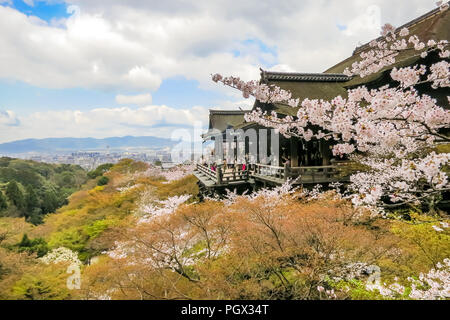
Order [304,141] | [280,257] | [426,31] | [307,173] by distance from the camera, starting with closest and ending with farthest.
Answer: [280,257] < [307,173] < [304,141] < [426,31]

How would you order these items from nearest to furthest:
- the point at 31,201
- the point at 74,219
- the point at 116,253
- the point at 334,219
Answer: the point at 334,219
the point at 116,253
the point at 74,219
the point at 31,201

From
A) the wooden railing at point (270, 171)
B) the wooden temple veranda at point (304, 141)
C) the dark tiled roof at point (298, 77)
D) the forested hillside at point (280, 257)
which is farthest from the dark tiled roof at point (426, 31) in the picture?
the forested hillside at point (280, 257)

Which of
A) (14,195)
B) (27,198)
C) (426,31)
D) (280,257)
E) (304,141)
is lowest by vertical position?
(27,198)

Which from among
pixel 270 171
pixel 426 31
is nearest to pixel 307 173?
pixel 270 171

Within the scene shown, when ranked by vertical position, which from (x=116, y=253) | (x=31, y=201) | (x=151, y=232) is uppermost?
(x=151, y=232)

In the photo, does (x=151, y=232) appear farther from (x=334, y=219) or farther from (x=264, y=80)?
(x=264, y=80)

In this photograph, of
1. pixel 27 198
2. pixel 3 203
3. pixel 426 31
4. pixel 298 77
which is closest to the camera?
pixel 426 31

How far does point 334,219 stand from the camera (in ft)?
22.9

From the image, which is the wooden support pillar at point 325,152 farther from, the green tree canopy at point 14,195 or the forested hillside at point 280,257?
the green tree canopy at point 14,195

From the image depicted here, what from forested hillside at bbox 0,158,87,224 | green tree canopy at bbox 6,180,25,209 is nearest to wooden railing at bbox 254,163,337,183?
forested hillside at bbox 0,158,87,224

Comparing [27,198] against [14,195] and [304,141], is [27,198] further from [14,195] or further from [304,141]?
[304,141]

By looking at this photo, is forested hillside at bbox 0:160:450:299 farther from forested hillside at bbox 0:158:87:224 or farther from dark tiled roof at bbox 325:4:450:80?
forested hillside at bbox 0:158:87:224
